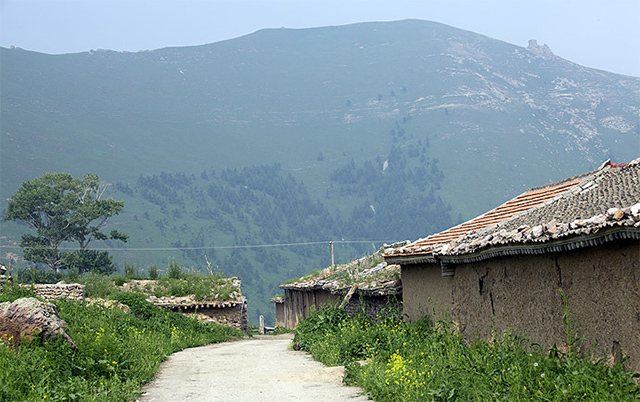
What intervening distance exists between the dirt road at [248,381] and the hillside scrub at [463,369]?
59 centimetres

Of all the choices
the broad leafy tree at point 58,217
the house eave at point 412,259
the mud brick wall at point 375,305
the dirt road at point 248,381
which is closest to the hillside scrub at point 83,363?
the dirt road at point 248,381

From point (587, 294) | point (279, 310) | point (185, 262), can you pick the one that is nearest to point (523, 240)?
point (587, 294)

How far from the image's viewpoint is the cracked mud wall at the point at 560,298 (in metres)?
7.96

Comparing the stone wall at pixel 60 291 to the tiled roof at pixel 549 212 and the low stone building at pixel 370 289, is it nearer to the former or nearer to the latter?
the low stone building at pixel 370 289

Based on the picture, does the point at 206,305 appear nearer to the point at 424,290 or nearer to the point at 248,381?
the point at 424,290

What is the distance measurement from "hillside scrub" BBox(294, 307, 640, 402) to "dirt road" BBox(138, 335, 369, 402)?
0.59 metres

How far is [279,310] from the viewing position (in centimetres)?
4862

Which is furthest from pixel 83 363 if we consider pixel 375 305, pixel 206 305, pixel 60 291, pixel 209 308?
pixel 209 308

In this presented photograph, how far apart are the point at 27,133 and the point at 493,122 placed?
413 feet

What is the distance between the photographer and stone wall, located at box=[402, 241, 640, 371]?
26.2ft

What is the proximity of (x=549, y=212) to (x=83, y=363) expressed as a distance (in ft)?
27.8

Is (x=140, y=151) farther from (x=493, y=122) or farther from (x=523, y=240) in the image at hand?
(x=523, y=240)

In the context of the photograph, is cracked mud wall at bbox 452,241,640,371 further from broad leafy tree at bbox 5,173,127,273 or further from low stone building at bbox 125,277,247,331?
broad leafy tree at bbox 5,173,127,273

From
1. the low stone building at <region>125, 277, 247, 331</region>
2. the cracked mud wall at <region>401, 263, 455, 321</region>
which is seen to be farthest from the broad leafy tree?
the cracked mud wall at <region>401, 263, 455, 321</region>
